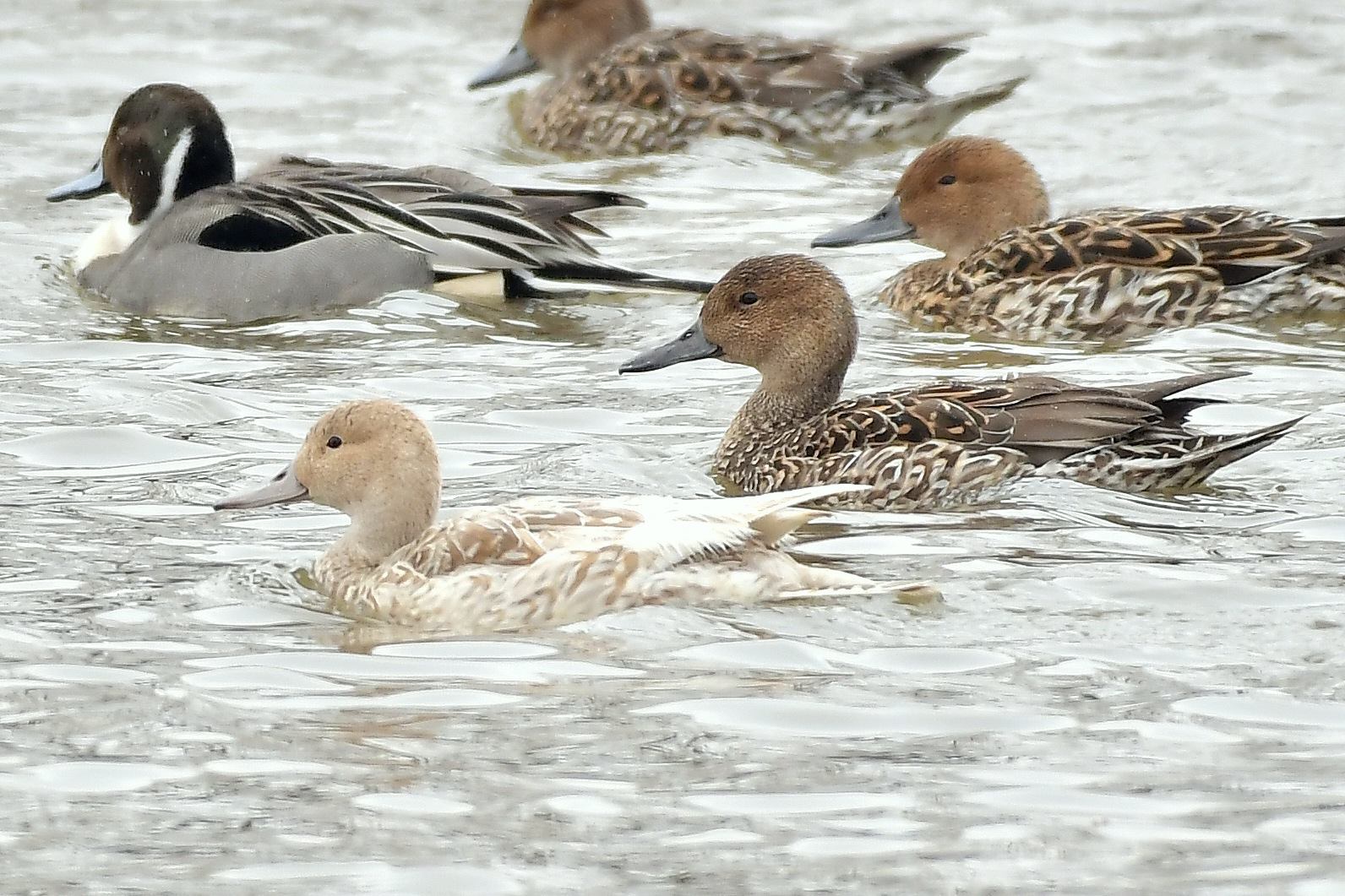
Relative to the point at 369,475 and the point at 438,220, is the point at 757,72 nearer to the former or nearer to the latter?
the point at 438,220

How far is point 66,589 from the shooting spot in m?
7.23

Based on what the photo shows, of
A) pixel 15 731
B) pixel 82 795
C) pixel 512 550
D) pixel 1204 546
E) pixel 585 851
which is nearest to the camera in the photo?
pixel 585 851

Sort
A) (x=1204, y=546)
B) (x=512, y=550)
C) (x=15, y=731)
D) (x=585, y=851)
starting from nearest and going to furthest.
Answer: (x=585, y=851) < (x=15, y=731) < (x=512, y=550) < (x=1204, y=546)

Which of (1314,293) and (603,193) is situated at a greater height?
(603,193)

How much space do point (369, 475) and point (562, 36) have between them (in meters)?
8.80

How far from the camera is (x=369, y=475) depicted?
739 centimetres

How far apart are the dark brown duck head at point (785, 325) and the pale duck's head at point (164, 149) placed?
330cm

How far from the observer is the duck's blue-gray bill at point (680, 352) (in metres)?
9.25

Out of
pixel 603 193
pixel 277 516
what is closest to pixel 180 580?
pixel 277 516

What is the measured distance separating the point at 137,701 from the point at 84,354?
14.8 feet

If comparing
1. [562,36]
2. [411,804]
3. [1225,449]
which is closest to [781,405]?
[1225,449]

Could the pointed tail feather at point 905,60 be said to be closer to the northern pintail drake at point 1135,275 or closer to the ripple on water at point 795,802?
the northern pintail drake at point 1135,275

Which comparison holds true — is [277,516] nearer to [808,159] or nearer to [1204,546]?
[1204,546]

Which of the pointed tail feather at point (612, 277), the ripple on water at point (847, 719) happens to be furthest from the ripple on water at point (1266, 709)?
the pointed tail feather at point (612, 277)
